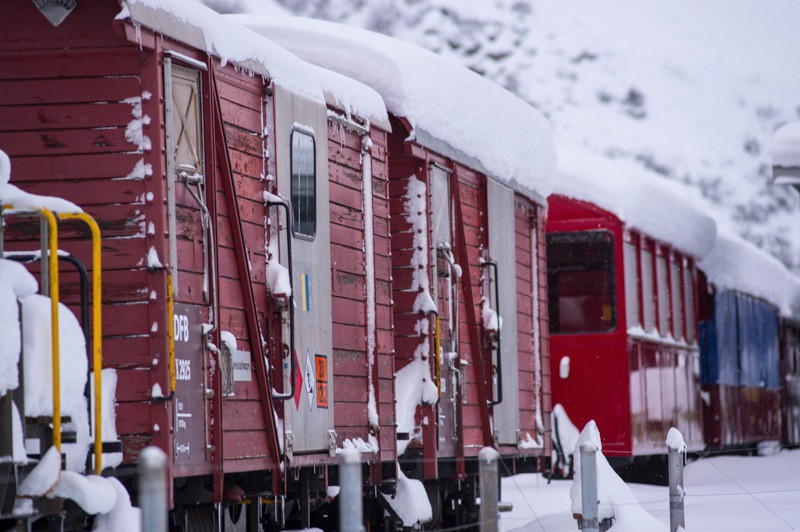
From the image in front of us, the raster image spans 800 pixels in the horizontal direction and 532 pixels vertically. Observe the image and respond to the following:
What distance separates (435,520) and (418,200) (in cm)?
279

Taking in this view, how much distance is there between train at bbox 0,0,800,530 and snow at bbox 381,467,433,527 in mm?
24

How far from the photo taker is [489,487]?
7.48 m

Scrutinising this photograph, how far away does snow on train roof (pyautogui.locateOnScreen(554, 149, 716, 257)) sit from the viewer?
17.2 m

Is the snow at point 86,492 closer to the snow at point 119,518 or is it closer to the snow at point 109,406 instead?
the snow at point 119,518

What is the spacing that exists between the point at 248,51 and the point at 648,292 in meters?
10.7

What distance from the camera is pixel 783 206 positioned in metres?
120

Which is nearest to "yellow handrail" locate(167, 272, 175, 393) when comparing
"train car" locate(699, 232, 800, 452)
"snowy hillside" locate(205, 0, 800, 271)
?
"train car" locate(699, 232, 800, 452)

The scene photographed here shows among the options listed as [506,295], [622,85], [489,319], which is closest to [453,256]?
[489,319]

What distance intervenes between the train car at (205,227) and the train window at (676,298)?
10.7 m

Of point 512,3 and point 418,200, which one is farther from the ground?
point 512,3

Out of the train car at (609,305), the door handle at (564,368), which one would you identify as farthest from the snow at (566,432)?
the door handle at (564,368)

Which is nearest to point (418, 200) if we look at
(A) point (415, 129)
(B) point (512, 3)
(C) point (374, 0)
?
(A) point (415, 129)

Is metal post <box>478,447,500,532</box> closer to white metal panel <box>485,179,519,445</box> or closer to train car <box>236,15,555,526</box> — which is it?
train car <box>236,15,555,526</box>

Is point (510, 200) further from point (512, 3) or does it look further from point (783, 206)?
point (512, 3)
